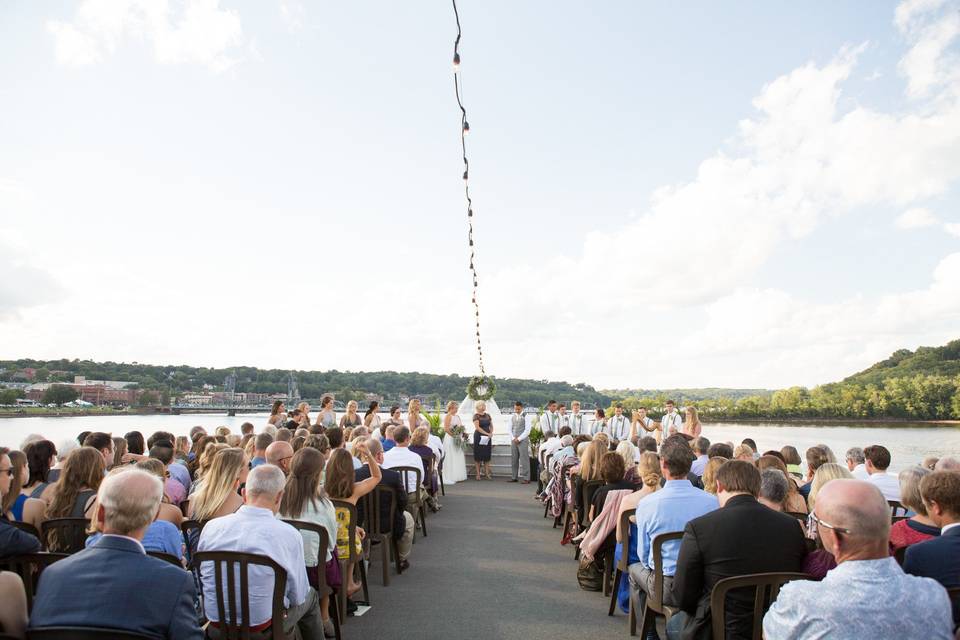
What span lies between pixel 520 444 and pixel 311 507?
902cm

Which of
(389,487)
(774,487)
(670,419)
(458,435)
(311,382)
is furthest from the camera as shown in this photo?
(311,382)

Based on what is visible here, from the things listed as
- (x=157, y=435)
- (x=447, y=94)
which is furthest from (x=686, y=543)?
(x=447, y=94)

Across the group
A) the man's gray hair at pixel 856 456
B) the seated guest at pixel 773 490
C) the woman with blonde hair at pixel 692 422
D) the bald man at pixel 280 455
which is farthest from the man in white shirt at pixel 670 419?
the bald man at pixel 280 455

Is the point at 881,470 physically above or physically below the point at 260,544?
below

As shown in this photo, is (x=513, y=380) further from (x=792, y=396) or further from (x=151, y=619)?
(x=151, y=619)

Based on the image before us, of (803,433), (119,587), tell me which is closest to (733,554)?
(119,587)

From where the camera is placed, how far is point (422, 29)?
6238mm

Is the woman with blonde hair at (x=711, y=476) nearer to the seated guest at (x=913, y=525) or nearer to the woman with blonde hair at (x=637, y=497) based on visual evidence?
the woman with blonde hair at (x=637, y=497)

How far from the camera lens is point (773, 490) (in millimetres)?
3211

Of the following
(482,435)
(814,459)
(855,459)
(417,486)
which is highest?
(814,459)

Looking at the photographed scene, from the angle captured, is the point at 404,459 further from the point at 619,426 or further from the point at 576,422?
the point at 619,426

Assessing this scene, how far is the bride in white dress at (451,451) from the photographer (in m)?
11.8

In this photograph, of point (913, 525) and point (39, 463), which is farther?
point (39, 463)

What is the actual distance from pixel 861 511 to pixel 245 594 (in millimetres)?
2531
